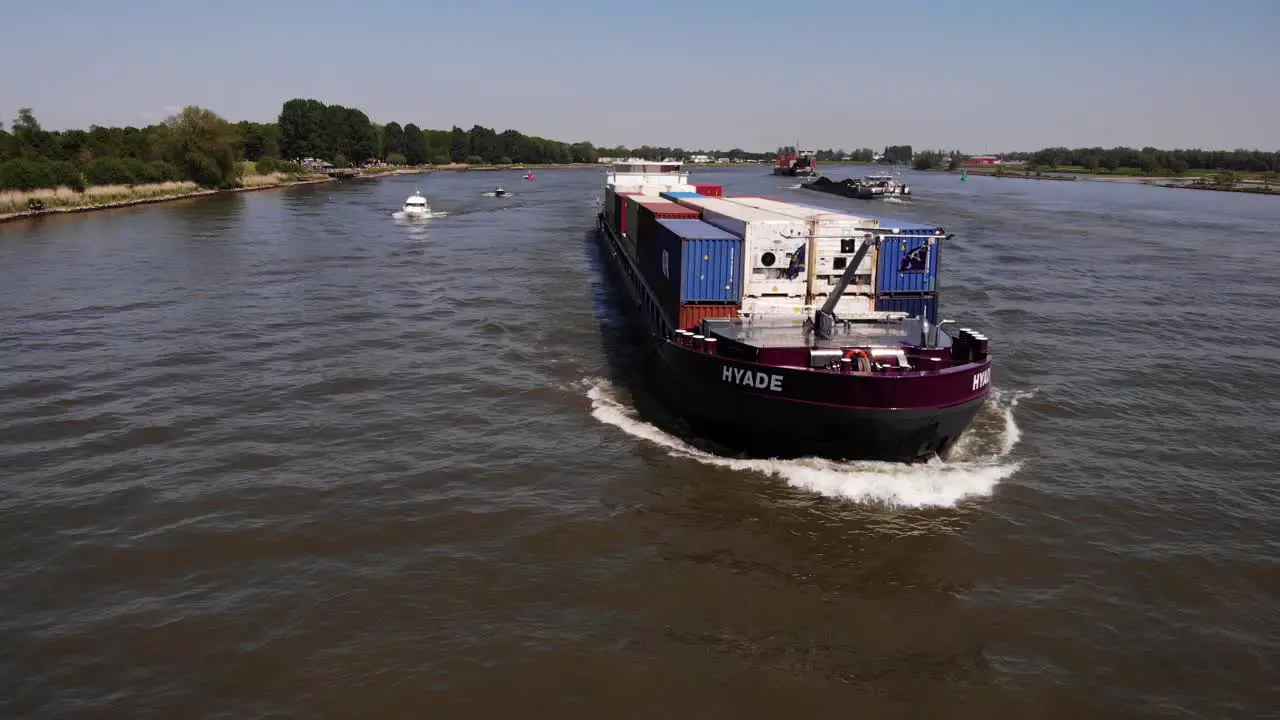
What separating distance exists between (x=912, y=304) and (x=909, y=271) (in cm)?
104

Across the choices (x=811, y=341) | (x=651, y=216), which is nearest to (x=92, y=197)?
(x=651, y=216)

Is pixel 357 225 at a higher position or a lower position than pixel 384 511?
higher

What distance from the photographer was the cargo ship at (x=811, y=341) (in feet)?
63.7

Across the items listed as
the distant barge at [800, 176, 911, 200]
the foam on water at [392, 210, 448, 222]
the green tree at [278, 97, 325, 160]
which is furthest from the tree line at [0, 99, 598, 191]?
the distant barge at [800, 176, 911, 200]

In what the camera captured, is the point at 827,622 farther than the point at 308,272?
No

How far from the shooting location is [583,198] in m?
123

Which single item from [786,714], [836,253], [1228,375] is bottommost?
[786,714]

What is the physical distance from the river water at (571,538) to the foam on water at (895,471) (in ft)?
0.35

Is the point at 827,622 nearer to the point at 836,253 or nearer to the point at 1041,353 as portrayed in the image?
the point at 836,253

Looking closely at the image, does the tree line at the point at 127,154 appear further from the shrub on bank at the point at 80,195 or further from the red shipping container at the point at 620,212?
the red shipping container at the point at 620,212

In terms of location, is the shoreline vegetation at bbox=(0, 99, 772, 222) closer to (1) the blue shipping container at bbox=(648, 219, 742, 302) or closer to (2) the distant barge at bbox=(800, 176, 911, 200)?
(2) the distant barge at bbox=(800, 176, 911, 200)

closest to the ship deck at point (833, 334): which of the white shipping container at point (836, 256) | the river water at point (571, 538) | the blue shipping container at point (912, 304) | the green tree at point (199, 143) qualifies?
the blue shipping container at point (912, 304)

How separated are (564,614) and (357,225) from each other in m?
68.6

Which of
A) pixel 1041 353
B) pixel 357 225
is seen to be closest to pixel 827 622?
pixel 1041 353
